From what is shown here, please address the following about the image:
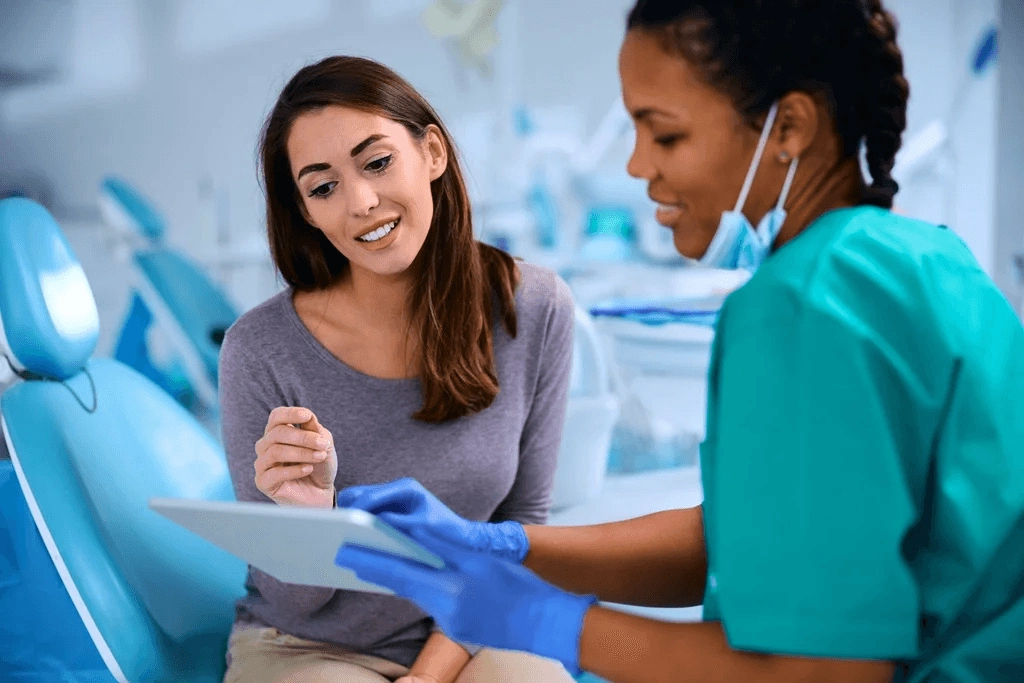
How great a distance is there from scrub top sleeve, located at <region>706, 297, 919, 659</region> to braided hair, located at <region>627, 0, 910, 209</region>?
0.60ft

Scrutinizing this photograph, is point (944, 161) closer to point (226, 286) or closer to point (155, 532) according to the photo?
point (226, 286)

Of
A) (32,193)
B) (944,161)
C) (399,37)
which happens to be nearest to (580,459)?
(32,193)

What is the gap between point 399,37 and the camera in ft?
11.4

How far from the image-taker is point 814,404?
64cm

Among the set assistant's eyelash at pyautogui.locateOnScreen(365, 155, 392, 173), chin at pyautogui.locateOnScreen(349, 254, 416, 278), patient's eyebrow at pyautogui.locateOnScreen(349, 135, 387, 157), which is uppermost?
patient's eyebrow at pyautogui.locateOnScreen(349, 135, 387, 157)

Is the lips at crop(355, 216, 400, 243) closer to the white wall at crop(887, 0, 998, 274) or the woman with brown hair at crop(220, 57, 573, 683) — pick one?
the woman with brown hair at crop(220, 57, 573, 683)

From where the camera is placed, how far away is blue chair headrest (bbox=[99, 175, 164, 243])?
2732 mm

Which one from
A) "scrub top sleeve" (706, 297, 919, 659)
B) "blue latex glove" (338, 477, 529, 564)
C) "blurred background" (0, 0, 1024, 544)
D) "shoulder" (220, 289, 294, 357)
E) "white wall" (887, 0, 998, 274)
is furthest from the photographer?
"white wall" (887, 0, 998, 274)

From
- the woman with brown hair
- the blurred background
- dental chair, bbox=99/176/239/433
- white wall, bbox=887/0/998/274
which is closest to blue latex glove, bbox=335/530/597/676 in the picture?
the woman with brown hair

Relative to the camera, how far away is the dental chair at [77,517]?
114 cm

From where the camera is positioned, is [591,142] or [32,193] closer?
[32,193]

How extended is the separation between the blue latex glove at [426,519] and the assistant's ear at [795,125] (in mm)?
424

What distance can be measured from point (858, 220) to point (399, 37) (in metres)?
3.02

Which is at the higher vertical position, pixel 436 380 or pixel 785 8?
pixel 785 8
